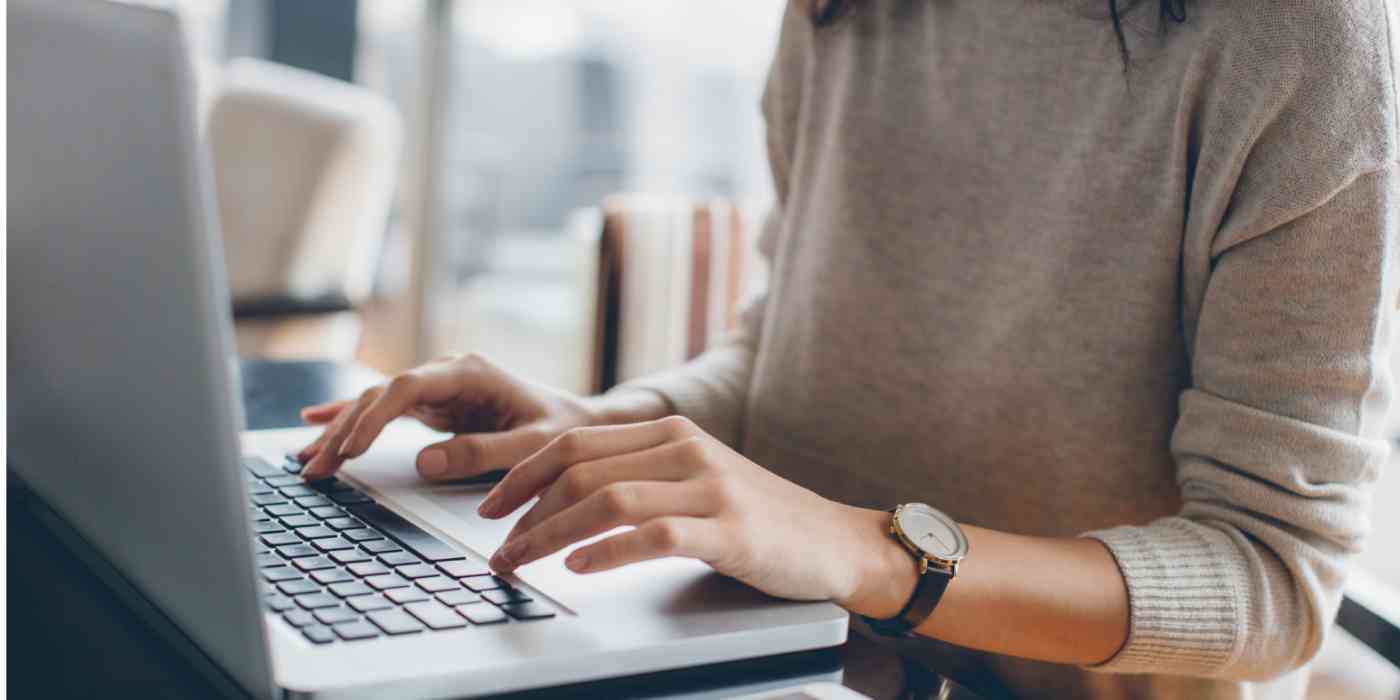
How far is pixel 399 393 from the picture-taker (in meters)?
0.71

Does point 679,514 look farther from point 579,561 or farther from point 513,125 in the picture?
point 513,125

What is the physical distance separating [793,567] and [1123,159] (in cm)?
40

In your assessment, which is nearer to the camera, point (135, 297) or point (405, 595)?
point (135, 297)

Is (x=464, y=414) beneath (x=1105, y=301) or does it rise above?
beneath

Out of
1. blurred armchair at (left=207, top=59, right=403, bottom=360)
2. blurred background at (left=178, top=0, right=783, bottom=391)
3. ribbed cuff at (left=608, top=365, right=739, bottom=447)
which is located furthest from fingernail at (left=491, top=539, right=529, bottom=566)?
blurred background at (left=178, top=0, right=783, bottom=391)

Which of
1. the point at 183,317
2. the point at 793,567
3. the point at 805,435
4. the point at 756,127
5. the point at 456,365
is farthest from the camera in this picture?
the point at 756,127

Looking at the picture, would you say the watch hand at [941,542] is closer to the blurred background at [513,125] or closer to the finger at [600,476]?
the finger at [600,476]

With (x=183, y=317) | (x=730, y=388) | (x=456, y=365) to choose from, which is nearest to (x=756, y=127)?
(x=730, y=388)

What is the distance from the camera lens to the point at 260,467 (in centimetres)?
68

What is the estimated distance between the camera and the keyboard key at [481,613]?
1.51 feet

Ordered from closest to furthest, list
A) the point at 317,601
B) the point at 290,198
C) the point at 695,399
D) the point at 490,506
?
1. the point at 317,601
2. the point at 490,506
3. the point at 695,399
4. the point at 290,198

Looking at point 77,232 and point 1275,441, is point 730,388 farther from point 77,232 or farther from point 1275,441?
point 77,232

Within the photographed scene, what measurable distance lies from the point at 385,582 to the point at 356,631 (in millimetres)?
58

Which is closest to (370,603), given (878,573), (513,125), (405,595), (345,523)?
(405,595)
